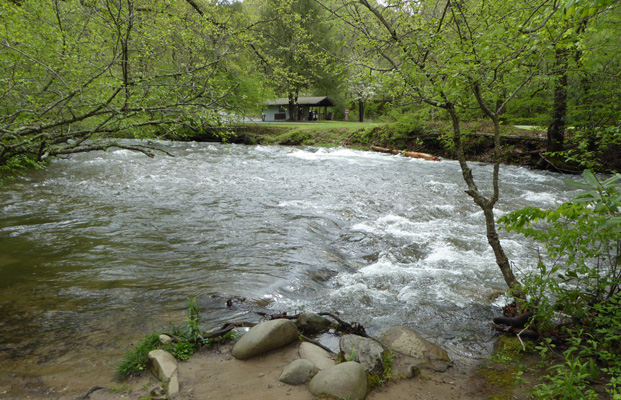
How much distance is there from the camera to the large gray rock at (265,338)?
4.14 meters

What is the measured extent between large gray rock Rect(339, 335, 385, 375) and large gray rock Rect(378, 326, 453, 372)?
352mm

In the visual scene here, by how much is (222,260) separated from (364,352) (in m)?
4.19

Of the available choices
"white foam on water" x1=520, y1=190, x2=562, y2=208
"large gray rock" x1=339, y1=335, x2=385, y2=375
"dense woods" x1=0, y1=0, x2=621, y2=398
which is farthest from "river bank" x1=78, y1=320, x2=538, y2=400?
"white foam on water" x1=520, y1=190, x2=562, y2=208

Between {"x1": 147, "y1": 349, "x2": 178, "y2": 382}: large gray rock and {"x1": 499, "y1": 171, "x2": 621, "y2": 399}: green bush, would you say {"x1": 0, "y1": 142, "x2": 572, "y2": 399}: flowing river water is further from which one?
{"x1": 499, "y1": 171, "x2": 621, "y2": 399}: green bush

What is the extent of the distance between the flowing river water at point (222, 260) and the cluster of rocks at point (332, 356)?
1.82 feet

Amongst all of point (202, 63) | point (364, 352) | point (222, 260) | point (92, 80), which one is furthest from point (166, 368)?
point (202, 63)

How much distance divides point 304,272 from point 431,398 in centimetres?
369

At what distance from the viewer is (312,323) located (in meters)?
4.73

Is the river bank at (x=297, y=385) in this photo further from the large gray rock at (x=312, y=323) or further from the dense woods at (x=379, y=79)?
the dense woods at (x=379, y=79)

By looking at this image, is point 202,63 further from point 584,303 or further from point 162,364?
point 584,303

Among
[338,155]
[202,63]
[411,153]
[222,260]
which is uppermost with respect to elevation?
[202,63]

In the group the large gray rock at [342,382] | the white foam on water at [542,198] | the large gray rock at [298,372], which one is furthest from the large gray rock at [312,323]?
the white foam on water at [542,198]

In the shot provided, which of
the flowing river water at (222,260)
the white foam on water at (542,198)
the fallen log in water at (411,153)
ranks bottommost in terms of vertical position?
the flowing river water at (222,260)

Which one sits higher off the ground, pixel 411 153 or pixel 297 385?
pixel 411 153
